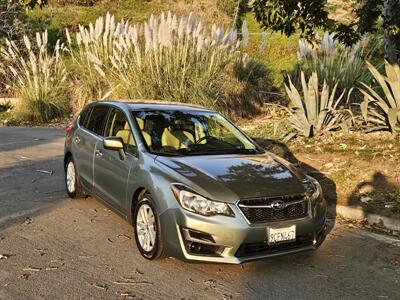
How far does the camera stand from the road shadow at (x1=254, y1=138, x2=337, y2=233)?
6.55 metres

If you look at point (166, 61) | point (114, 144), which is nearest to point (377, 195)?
point (114, 144)

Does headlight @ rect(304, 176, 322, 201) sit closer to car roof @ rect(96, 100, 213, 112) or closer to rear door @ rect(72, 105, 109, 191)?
car roof @ rect(96, 100, 213, 112)

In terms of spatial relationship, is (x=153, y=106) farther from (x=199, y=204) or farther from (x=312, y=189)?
(x=312, y=189)

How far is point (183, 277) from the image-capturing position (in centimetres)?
436

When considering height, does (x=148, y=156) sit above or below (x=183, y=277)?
above

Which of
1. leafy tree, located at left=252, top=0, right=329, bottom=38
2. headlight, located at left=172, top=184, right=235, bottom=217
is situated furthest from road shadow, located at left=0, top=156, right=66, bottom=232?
leafy tree, located at left=252, top=0, right=329, bottom=38

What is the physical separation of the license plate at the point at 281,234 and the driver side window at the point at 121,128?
1.77m

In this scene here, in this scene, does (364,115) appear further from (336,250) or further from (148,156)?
(148,156)

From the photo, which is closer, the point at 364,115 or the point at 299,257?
the point at 299,257

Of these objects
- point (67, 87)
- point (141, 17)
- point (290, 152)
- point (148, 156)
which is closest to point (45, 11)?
point (141, 17)

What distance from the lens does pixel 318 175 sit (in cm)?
741

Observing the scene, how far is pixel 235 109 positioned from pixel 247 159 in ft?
32.8

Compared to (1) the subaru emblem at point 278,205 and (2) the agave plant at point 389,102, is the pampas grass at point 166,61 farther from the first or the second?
(1) the subaru emblem at point 278,205

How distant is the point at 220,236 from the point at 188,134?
5.51 ft
